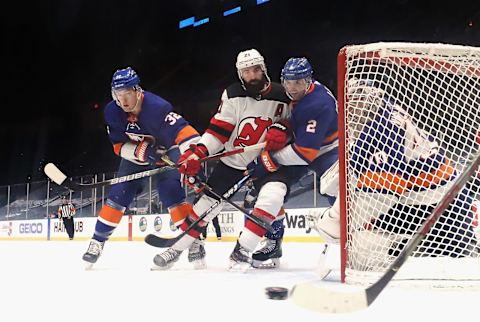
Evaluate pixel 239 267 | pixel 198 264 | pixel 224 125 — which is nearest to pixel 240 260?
pixel 239 267

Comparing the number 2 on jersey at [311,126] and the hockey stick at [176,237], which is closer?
the number 2 on jersey at [311,126]

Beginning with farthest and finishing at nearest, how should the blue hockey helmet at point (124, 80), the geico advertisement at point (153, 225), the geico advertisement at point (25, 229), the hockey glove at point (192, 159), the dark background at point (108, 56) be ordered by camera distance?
the dark background at point (108, 56)
the geico advertisement at point (25, 229)
the geico advertisement at point (153, 225)
the blue hockey helmet at point (124, 80)
the hockey glove at point (192, 159)

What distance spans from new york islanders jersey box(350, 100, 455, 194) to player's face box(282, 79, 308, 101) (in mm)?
561

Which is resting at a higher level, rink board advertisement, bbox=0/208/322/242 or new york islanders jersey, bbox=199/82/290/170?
new york islanders jersey, bbox=199/82/290/170

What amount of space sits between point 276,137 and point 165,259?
71 centimetres

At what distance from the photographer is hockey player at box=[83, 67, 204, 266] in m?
2.33

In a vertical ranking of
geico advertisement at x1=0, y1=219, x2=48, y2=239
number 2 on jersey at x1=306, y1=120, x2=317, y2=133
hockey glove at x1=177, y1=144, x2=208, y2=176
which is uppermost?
number 2 on jersey at x1=306, y1=120, x2=317, y2=133

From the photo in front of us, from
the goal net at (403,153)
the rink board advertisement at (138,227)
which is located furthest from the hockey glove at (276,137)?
the rink board advertisement at (138,227)

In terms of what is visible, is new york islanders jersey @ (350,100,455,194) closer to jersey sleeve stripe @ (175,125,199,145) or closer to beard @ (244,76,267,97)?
beard @ (244,76,267,97)

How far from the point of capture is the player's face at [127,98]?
7.52ft

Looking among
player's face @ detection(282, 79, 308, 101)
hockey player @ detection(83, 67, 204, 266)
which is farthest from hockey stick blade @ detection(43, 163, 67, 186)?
player's face @ detection(282, 79, 308, 101)

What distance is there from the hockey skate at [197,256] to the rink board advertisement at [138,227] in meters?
2.14

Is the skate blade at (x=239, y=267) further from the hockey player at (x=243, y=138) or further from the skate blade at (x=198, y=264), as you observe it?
the skate blade at (x=198, y=264)

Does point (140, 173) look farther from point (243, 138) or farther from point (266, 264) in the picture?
point (266, 264)
